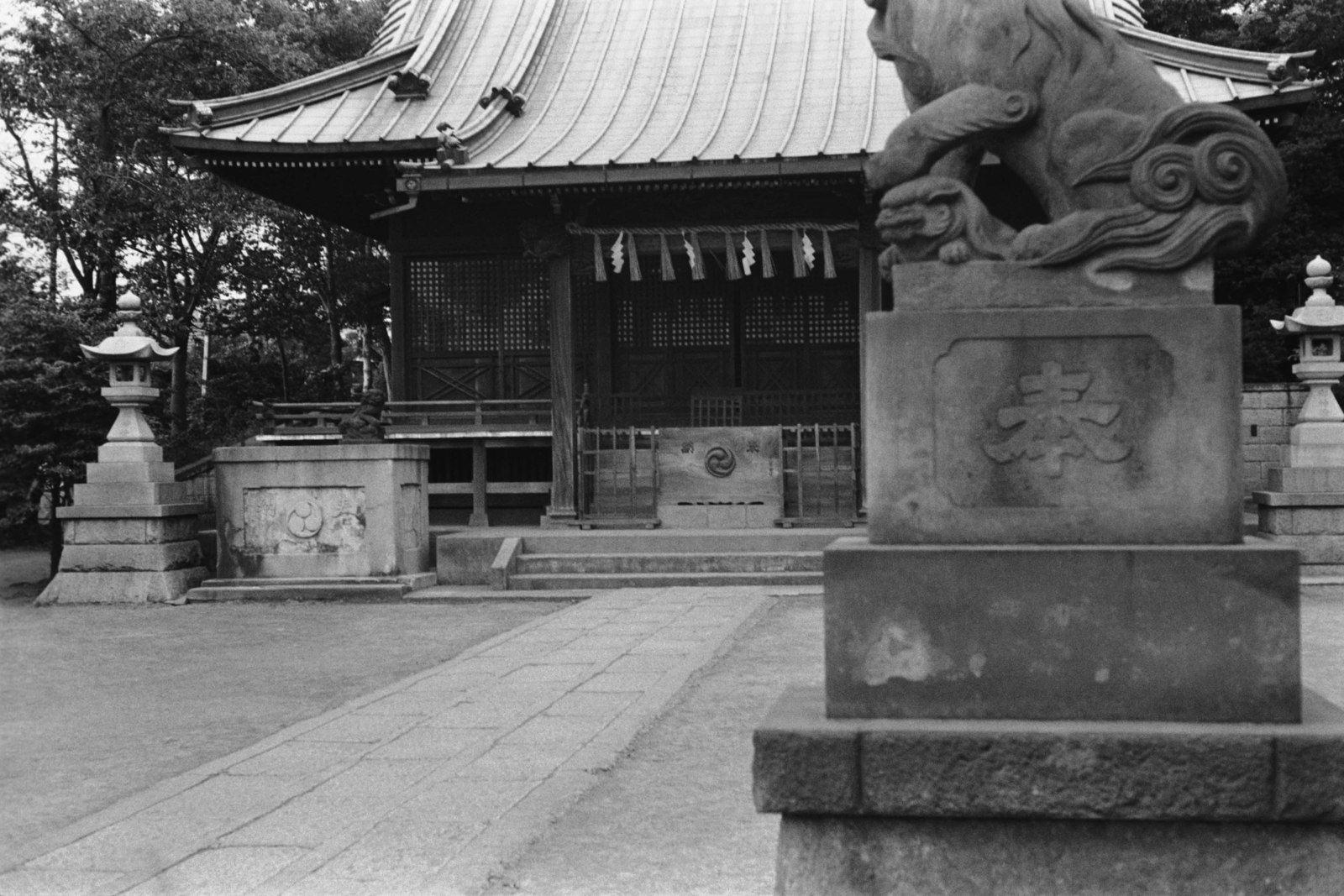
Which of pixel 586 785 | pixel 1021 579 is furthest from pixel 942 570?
pixel 586 785

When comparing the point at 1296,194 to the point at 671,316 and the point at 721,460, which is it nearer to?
the point at 671,316

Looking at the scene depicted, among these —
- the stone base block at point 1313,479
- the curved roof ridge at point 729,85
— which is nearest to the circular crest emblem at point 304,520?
the curved roof ridge at point 729,85

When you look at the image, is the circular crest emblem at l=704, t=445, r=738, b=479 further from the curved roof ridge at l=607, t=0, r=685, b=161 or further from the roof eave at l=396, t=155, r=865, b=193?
the curved roof ridge at l=607, t=0, r=685, b=161

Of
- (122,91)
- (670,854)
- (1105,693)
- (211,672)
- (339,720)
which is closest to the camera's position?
(1105,693)

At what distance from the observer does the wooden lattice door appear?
17875 millimetres

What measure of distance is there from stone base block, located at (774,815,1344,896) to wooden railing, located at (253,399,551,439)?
42.6 feet

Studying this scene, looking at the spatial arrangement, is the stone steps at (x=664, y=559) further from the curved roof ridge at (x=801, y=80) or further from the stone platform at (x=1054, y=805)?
the stone platform at (x=1054, y=805)

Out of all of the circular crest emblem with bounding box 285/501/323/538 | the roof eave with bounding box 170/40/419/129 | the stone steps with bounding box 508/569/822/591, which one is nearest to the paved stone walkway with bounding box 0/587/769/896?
the stone steps with bounding box 508/569/822/591

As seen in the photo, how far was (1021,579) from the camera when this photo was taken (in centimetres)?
357

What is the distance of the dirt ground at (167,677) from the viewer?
5867 millimetres

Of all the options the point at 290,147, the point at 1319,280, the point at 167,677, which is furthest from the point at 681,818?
the point at 290,147

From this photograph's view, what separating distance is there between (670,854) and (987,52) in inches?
102

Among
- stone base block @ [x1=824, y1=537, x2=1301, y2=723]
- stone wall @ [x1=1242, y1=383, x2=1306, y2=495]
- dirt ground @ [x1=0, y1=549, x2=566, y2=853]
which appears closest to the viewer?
stone base block @ [x1=824, y1=537, x2=1301, y2=723]

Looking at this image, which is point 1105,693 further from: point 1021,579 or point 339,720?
point 339,720
